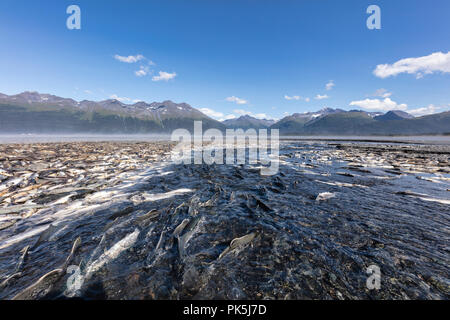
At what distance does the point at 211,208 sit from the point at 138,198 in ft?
9.47

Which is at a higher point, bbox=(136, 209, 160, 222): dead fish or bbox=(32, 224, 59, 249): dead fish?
bbox=(136, 209, 160, 222): dead fish

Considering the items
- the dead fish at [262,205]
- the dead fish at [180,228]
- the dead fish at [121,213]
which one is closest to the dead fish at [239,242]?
the dead fish at [180,228]

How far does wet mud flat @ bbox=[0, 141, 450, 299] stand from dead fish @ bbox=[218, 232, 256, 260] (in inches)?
1.1

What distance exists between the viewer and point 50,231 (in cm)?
417

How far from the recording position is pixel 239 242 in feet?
12.2

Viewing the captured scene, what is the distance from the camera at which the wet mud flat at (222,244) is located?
266 cm

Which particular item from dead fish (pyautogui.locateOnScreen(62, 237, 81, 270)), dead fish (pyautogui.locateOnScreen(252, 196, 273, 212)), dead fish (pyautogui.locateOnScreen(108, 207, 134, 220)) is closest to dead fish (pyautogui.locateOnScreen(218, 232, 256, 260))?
dead fish (pyautogui.locateOnScreen(252, 196, 273, 212))

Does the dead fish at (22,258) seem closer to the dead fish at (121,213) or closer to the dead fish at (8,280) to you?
the dead fish at (8,280)

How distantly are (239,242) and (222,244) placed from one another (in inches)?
15.5

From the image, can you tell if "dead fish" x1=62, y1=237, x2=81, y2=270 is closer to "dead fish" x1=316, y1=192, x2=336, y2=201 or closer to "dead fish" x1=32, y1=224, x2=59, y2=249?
"dead fish" x1=32, y1=224, x2=59, y2=249

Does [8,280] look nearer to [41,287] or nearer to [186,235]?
[41,287]

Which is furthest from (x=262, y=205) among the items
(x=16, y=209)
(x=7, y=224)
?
(x=16, y=209)

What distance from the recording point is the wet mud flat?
2.66 meters
